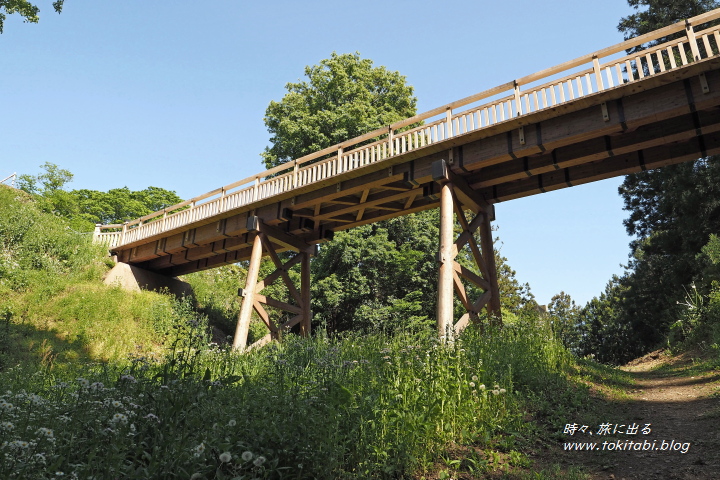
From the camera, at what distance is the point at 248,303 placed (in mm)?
14328

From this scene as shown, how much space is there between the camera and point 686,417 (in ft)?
22.1

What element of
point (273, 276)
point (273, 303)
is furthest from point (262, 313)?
point (273, 276)

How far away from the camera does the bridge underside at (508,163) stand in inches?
362

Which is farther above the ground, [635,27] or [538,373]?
[635,27]

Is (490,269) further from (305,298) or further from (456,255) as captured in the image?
(305,298)

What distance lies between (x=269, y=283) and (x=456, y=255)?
6.47m

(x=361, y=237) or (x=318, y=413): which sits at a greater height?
(x=361, y=237)

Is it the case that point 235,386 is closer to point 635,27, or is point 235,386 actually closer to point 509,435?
point 509,435

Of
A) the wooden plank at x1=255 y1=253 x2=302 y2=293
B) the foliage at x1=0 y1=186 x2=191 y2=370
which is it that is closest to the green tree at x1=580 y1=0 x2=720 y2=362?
the wooden plank at x1=255 y1=253 x2=302 y2=293

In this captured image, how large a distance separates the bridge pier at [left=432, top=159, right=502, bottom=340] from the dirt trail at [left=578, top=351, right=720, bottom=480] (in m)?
3.27

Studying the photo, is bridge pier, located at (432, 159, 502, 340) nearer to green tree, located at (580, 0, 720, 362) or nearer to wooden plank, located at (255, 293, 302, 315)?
wooden plank, located at (255, 293, 302, 315)

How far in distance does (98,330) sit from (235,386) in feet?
41.8

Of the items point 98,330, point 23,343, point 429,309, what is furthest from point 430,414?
point 429,309

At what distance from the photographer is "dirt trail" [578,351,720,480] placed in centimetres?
471
